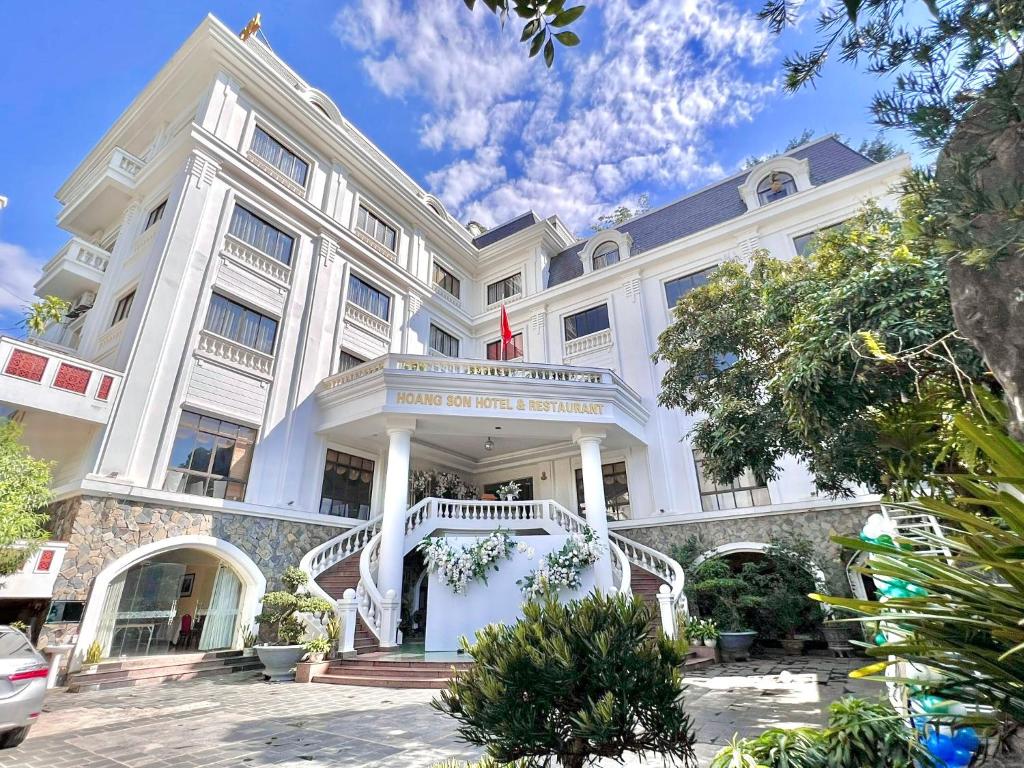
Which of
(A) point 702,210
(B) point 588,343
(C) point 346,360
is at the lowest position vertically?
(C) point 346,360

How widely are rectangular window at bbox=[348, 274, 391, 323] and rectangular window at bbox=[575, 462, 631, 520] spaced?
7.91 m

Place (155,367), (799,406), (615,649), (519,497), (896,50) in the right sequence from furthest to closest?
(519,497), (155,367), (799,406), (615,649), (896,50)

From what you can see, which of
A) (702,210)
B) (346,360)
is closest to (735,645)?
(346,360)

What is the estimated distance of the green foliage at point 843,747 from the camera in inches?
86.8

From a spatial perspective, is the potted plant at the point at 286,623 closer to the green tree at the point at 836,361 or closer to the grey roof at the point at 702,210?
the green tree at the point at 836,361

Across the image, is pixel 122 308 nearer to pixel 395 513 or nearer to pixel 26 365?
pixel 26 365

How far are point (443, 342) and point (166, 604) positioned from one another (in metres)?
10.9

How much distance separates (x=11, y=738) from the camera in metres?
4.45

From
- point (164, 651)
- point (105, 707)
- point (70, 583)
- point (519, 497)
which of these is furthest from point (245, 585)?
point (519, 497)

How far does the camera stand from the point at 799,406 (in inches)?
200

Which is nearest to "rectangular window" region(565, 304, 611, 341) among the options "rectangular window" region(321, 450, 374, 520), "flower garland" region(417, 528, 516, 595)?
"rectangular window" region(321, 450, 374, 520)

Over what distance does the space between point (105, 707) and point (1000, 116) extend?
9.59 metres

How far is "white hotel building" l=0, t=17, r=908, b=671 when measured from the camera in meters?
9.27

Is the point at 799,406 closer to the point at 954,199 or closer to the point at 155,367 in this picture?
the point at 954,199
